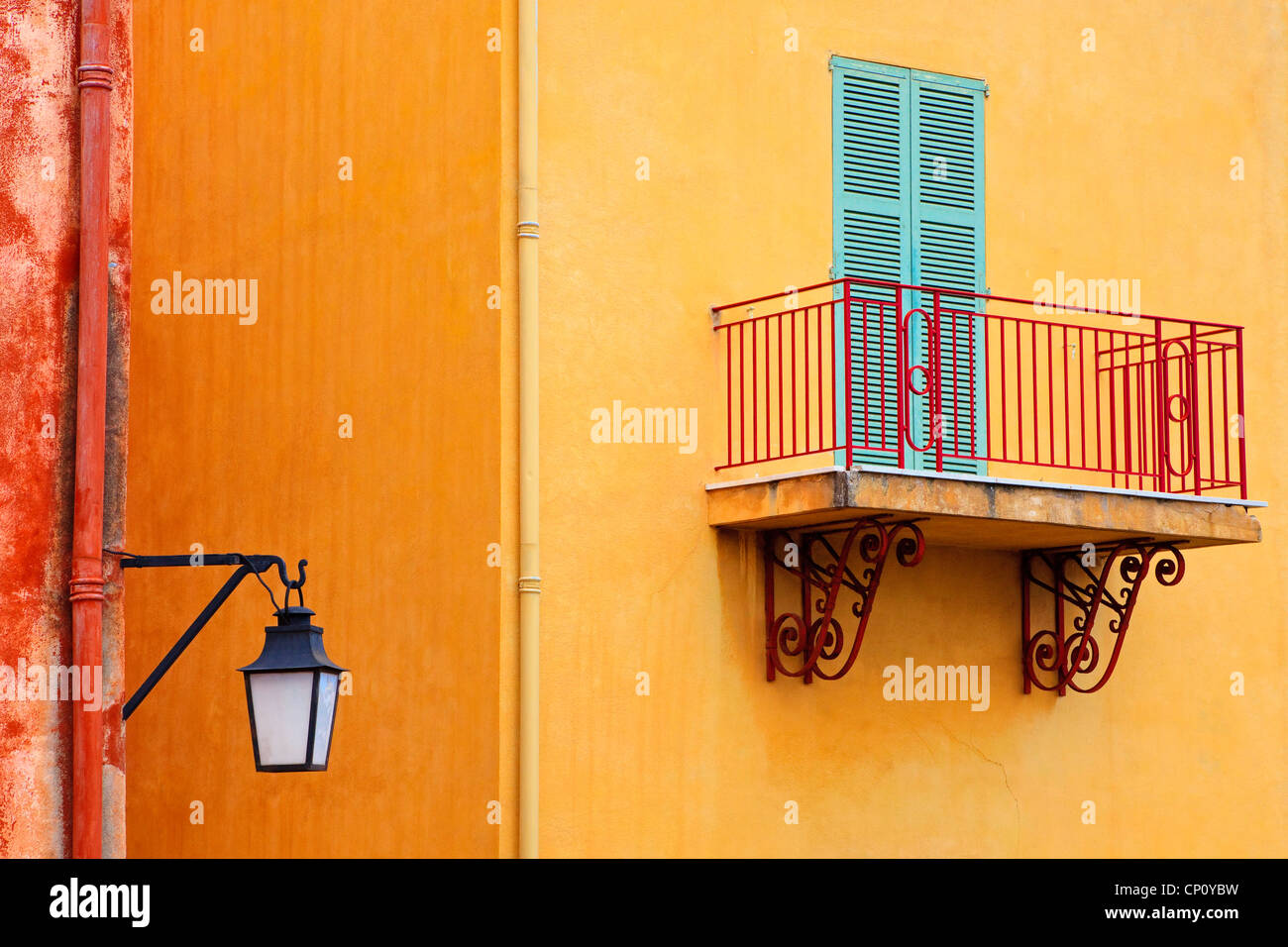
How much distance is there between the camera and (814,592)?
37.3 ft

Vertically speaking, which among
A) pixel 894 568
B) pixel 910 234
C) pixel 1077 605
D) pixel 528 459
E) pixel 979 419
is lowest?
pixel 1077 605

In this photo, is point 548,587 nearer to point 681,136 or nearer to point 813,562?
point 813,562

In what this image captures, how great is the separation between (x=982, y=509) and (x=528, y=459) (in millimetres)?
2353

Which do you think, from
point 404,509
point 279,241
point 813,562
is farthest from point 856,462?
point 279,241

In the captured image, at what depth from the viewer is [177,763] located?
12047 mm

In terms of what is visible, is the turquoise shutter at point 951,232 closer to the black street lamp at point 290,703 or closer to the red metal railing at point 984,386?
the red metal railing at point 984,386

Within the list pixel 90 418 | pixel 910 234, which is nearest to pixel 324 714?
pixel 90 418

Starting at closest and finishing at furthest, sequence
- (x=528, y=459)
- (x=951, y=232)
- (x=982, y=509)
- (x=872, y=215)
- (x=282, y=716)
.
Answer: (x=282, y=716) < (x=528, y=459) < (x=982, y=509) < (x=872, y=215) < (x=951, y=232)

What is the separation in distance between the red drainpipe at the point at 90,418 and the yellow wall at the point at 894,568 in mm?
2788

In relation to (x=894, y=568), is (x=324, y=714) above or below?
below

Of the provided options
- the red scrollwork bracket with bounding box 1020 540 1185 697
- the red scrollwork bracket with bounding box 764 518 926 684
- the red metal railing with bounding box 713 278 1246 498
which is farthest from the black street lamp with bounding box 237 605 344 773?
the red scrollwork bracket with bounding box 1020 540 1185 697

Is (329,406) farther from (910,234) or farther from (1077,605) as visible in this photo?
(1077,605)

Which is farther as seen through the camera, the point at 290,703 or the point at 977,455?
the point at 977,455

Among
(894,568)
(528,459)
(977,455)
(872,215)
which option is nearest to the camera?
(528,459)
